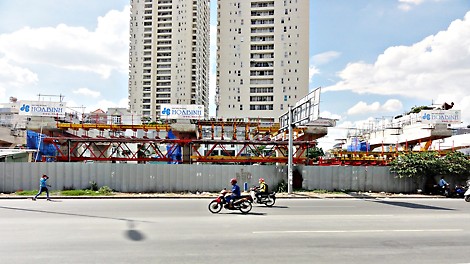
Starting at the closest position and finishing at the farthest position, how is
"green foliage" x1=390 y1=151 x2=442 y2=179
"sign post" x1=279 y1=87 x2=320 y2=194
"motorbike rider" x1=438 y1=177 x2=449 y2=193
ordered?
"sign post" x1=279 y1=87 x2=320 y2=194 < "motorbike rider" x1=438 y1=177 x2=449 y2=193 < "green foliage" x1=390 y1=151 x2=442 y2=179

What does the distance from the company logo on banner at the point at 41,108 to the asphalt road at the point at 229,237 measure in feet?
61.9

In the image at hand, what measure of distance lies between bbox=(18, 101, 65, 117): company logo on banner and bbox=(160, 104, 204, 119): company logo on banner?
9.11 m

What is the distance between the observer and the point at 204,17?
131500 millimetres

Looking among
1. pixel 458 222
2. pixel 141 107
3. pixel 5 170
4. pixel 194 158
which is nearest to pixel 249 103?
pixel 141 107

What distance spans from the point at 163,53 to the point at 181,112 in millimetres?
93773

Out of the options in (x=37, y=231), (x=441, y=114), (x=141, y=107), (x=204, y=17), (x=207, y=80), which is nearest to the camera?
(x=37, y=231)

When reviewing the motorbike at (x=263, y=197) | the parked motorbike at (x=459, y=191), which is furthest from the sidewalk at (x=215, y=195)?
the motorbike at (x=263, y=197)

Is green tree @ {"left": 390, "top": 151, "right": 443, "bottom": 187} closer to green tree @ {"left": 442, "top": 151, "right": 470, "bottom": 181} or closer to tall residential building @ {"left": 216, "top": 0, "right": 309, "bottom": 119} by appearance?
green tree @ {"left": 442, "top": 151, "right": 470, "bottom": 181}

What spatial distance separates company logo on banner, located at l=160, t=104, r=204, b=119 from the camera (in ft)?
104

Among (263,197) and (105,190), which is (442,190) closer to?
(263,197)

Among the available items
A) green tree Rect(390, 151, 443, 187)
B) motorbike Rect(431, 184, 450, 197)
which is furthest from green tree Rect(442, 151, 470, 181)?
motorbike Rect(431, 184, 450, 197)

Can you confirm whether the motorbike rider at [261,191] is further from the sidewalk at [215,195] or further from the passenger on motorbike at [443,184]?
the passenger on motorbike at [443,184]

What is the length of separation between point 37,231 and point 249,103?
251 ft

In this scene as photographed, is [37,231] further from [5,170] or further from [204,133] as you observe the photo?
[204,133]
